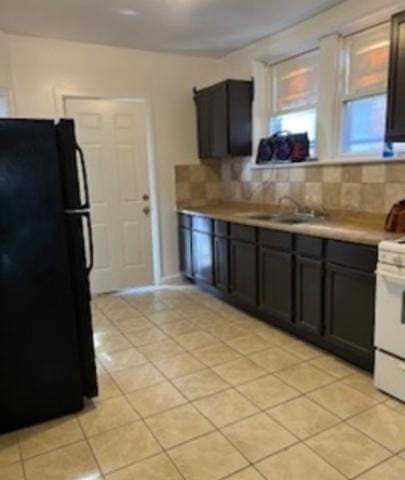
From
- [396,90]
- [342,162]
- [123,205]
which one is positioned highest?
[396,90]

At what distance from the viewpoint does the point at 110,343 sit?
3.25 m

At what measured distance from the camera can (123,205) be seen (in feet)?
14.7

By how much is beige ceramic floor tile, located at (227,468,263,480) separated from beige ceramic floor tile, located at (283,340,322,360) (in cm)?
119

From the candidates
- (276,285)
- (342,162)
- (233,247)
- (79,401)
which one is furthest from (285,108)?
(79,401)

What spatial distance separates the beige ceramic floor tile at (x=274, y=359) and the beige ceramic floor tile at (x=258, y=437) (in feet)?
1.93

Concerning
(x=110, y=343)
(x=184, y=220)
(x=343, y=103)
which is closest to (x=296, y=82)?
(x=343, y=103)

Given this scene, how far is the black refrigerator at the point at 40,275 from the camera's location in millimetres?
2023

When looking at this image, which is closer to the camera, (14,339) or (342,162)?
(14,339)

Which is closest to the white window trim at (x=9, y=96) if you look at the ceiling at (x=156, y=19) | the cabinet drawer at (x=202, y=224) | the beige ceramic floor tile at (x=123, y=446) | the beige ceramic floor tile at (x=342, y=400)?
the ceiling at (x=156, y=19)

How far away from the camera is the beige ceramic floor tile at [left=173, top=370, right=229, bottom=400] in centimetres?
247

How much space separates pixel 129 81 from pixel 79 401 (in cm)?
324

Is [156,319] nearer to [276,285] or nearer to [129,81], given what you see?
[276,285]

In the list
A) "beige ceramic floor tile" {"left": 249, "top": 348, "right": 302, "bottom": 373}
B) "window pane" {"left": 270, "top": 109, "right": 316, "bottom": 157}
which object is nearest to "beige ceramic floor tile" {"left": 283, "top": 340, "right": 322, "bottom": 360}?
"beige ceramic floor tile" {"left": 249, "top": 348, "right": 302, "bottom": 373}

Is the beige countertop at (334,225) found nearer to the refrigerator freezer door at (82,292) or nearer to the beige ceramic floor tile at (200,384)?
the beige ceramic floor tile at (200,384)
